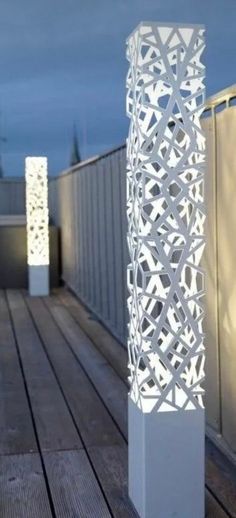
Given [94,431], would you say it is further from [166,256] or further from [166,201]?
[166,201]

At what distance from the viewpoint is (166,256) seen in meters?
2.62

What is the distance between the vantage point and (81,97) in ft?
46.4

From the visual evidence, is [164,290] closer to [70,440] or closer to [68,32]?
[70,440]

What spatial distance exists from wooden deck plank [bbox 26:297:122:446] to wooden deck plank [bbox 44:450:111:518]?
23 centimetres

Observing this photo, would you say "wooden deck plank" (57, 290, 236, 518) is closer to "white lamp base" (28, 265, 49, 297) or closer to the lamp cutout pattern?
the lamp cutout pattern

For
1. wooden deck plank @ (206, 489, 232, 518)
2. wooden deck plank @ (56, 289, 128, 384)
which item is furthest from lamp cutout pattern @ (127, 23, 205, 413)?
wooden deck plank @ (56, 289, 128, 384)

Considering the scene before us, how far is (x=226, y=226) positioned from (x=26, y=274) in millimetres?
6730

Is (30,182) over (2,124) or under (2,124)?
under

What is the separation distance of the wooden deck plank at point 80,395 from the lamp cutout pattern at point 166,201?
1069 millimetres

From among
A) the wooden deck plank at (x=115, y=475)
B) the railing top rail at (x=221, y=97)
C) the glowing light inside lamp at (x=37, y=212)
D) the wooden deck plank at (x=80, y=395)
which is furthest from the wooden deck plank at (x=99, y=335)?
the railing top rail at (x=221, y=97)

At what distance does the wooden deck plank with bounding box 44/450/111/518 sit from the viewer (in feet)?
9.28

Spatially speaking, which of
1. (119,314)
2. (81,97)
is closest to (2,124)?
(81,97)

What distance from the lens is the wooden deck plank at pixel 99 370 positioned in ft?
13.7

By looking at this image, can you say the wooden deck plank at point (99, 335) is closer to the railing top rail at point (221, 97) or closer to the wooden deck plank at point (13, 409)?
the wooden deck plank at point (13, 409)
